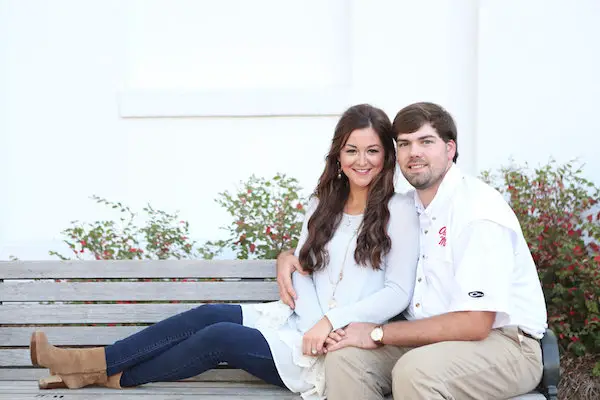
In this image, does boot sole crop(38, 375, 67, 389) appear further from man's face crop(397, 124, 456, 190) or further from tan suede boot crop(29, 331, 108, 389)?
man's face crop(397, 124, 456, 190)

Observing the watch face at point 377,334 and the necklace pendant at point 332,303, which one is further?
the necklace pendant at point 332,303

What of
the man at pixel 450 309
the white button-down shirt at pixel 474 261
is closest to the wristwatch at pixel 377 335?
the man at pixel 450 309

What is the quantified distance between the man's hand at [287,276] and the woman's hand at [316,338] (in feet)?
1.02

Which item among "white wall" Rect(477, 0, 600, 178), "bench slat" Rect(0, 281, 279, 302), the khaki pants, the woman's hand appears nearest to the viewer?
the khaki pants

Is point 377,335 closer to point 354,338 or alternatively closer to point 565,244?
point 354,338

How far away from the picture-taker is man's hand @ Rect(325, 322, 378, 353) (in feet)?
10.3

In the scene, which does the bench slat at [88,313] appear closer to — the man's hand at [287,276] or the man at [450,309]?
the man's hand at [287,276]

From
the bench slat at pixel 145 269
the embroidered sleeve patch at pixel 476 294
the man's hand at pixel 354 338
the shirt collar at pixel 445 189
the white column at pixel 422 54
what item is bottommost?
the man's hand at pixel 354 338

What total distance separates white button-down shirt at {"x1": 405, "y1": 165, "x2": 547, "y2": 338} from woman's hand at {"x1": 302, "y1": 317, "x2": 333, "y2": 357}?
14.7 inches

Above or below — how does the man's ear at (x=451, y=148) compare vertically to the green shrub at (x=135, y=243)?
Answer: above

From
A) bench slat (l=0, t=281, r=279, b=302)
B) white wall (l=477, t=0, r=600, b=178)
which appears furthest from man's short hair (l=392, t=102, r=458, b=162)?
white wall (l=477, t=0, r=600, b=178)

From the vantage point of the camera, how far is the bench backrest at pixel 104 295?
3.83 meters

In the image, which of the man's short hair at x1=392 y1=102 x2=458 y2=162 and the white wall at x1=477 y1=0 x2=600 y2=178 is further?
the white wall at x1=477 y1=0 x2=600 y2=178

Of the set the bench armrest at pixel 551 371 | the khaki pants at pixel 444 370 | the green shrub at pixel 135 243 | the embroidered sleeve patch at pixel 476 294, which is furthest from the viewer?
the green shrub at pixel 135 243
